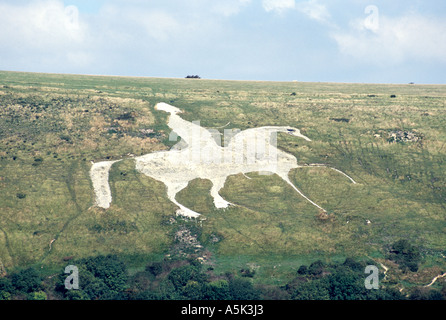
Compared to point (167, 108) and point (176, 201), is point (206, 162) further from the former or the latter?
point (167, 108)

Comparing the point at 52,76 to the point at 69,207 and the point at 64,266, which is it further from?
the point at 64,266

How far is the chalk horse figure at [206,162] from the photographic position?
110625 millimetres

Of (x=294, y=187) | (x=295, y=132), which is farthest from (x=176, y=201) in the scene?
(x=295, y=132)

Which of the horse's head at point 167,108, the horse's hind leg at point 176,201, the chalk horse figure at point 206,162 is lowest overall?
the horse's hind leg at point 176,201

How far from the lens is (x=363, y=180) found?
11550 cm

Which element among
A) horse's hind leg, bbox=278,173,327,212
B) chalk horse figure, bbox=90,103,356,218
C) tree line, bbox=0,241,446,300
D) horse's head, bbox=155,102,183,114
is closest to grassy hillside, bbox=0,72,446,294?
horse's hind leg, bbox=278,173,327,212

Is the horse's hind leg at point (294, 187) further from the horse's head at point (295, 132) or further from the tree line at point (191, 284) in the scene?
the horse's head at point (295, 132)

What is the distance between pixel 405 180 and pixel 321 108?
51.0 metres

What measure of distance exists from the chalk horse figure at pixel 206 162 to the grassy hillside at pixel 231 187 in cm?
236

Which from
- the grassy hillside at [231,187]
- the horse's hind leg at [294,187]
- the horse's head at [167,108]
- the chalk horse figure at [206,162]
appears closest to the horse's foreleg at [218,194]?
the chalk horse figure at [206,162]

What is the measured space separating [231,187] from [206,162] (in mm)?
13373

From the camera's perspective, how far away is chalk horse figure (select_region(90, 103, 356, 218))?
110625 mm

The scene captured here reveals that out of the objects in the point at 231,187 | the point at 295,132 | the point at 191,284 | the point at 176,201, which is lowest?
the point at 191,284

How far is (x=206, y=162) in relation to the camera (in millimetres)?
122500
